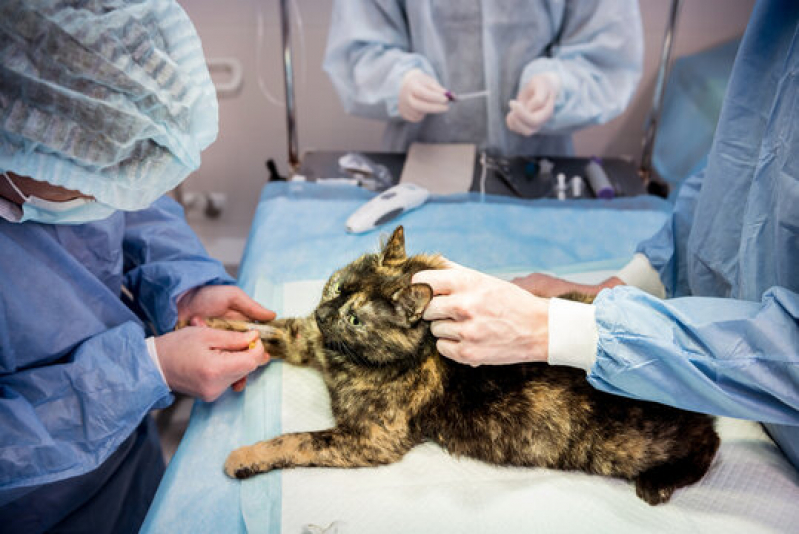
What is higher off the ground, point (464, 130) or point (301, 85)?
point (301, 85)

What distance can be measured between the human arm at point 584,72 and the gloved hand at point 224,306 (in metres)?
1.01

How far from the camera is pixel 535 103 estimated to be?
1.72 metres

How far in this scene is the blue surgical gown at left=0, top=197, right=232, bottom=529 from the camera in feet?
3.10

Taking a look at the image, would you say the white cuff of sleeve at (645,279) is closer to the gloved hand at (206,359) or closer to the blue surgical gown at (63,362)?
the gloved hand at (206,359)

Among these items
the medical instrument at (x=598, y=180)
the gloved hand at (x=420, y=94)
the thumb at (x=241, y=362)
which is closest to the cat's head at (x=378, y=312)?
the thumb at (x=241, y=362)

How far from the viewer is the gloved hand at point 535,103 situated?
1.72 m

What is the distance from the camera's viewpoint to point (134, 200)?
3.16ft

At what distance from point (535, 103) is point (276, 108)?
130cm

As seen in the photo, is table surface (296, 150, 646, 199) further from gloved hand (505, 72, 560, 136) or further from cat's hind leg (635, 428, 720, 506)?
cat's hind leg (635, 428, 720, 506)

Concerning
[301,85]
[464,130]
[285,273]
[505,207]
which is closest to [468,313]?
[285,273]

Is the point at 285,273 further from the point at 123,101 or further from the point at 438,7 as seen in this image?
the point at 438,7

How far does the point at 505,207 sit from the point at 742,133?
794mm

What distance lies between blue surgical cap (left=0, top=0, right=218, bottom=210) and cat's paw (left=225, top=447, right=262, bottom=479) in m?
0.49

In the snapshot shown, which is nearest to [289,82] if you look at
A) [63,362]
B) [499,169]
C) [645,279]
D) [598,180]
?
[499,169]
